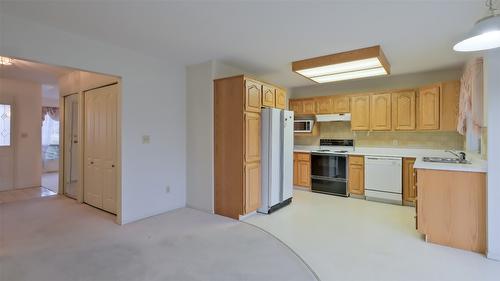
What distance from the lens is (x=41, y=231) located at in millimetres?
3291

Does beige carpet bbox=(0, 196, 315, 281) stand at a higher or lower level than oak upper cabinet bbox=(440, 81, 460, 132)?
lower

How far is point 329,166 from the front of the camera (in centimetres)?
532

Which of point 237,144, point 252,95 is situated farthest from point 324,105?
point 237,144

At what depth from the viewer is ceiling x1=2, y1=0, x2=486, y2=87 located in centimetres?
240

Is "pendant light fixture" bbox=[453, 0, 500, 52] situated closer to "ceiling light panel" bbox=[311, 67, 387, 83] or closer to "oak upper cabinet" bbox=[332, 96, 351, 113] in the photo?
"ceiling light panel" bbox=[311, 67, 387, 83]

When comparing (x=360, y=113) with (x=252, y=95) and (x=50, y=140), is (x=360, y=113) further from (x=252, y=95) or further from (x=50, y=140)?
(x=50, y=140)

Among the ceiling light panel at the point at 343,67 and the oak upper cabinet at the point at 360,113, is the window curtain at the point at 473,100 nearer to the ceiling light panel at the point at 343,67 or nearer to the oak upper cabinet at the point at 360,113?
the ceiling light panel at the point at 343,67

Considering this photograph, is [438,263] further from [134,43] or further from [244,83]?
[134,43]

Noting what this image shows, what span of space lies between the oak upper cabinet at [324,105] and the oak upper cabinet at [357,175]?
3.92ft

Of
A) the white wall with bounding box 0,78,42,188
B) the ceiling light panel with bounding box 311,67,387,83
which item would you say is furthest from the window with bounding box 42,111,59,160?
the ceiling light panel with bounding box 311,67,387,83

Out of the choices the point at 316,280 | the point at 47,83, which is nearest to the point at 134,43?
the point at 316,280

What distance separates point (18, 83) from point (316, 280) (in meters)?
7.30

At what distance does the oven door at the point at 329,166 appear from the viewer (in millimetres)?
5152

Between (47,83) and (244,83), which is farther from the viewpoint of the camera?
(47,83)
